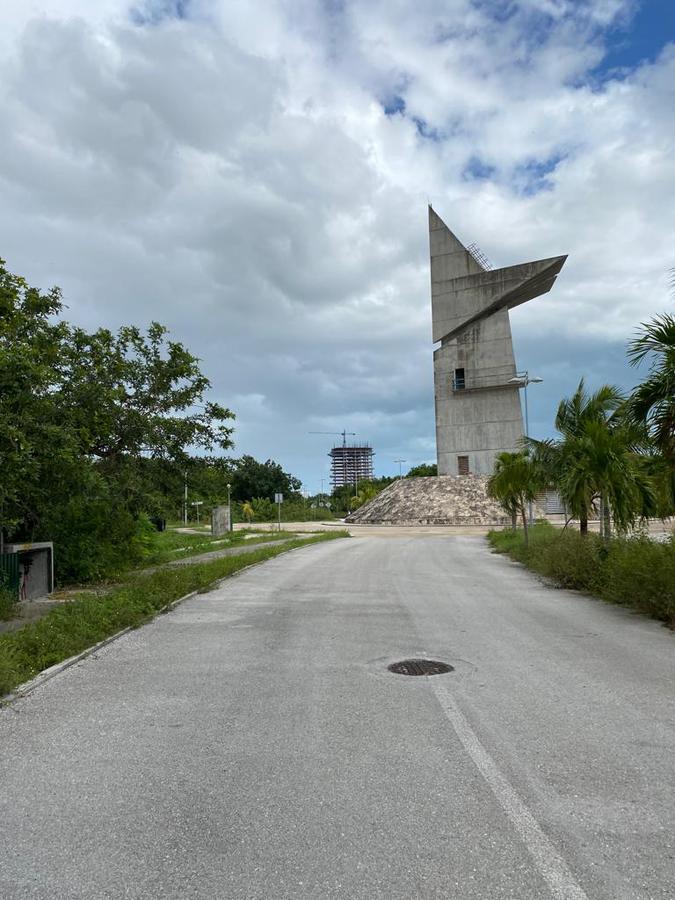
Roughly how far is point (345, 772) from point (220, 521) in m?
42.3

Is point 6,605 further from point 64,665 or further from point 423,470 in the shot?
point 423,470

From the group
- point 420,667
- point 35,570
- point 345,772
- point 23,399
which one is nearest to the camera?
point 345,772

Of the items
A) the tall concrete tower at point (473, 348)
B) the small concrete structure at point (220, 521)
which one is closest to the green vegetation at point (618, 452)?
the small concrete structure at point (220, 521)

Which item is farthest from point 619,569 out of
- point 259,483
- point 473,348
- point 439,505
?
point 259,483

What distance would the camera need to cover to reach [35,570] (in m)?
14.1

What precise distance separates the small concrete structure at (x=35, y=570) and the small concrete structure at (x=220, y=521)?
2973cm

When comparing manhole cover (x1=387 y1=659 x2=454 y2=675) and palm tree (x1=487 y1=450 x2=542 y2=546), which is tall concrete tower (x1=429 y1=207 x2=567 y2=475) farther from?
manhole cover (x1=387 y1=659 x2=454 y2=675)

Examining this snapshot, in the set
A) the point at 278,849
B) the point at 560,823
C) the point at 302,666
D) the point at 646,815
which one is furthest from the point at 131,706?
the point at 646,815

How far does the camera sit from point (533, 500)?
23.3 m

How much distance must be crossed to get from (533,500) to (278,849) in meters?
21.2

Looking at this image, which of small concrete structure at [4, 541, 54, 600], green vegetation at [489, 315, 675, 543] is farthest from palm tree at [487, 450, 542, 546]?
small concrete structure at [4, 541, 54, 600]

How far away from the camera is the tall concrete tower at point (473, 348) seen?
6262 centimetres

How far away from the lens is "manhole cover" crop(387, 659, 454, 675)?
7.20 m

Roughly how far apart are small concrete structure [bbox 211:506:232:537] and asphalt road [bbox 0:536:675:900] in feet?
119
